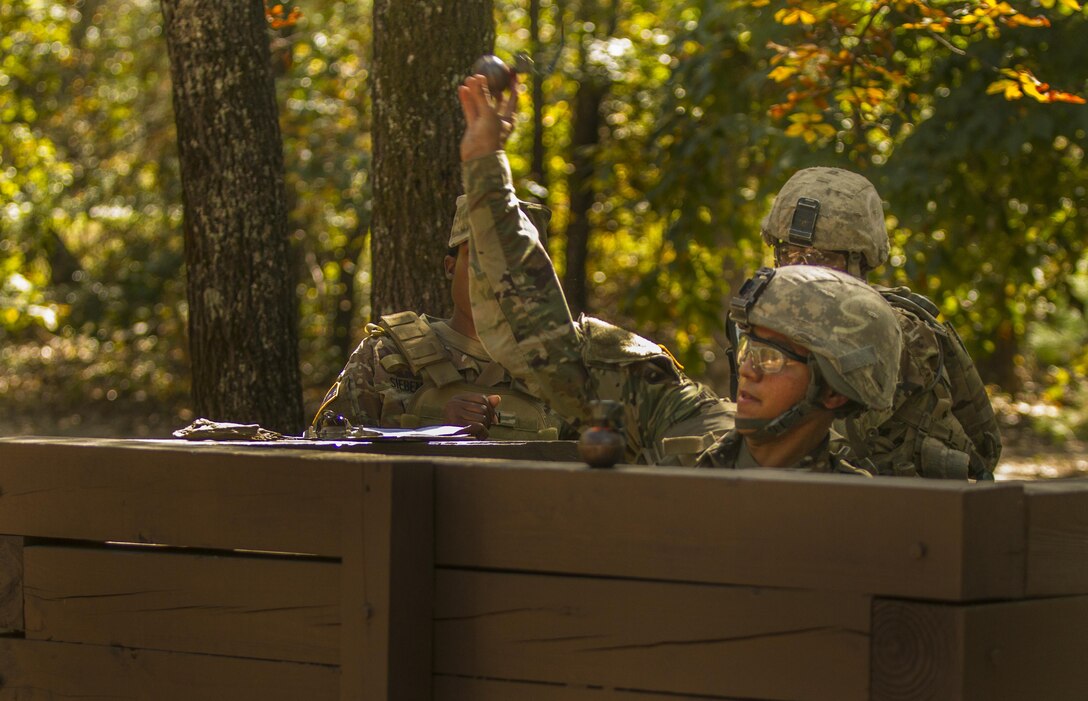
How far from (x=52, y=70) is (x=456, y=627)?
47.3ft

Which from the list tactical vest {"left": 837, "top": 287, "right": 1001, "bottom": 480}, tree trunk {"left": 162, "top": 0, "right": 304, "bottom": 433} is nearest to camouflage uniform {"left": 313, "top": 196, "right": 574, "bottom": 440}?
tree trunk {"left": 162, "top": 0, "right": 304, "bottom": 433}

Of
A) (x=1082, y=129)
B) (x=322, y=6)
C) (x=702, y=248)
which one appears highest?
(x=322, y=6)

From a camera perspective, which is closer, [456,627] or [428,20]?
[456,627]

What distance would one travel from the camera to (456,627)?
2.54 metres

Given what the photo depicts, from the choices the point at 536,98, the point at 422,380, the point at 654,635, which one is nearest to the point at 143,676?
the point at 654,635

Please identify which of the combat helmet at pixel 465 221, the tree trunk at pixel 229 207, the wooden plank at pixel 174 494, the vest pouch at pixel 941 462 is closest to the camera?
the wooden plank at pixel 174 494

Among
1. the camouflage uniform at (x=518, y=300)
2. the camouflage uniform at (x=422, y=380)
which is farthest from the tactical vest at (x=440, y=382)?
the camouflage uniform at (x=518, y=300)

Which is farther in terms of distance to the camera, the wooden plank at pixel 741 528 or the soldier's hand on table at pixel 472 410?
the soldier's hand on table at pixel 472 410

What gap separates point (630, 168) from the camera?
472 inches

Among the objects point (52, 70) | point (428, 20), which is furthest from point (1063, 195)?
point (52, 70)

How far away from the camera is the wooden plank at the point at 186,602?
8.46 feet

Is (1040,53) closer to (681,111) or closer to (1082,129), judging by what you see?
(1082,129)

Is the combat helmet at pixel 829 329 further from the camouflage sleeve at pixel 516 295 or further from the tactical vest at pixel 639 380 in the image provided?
the tactical vest at pixel 639 380

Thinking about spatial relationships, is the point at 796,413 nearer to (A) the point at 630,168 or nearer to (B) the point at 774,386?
(B) the point at 774,386
